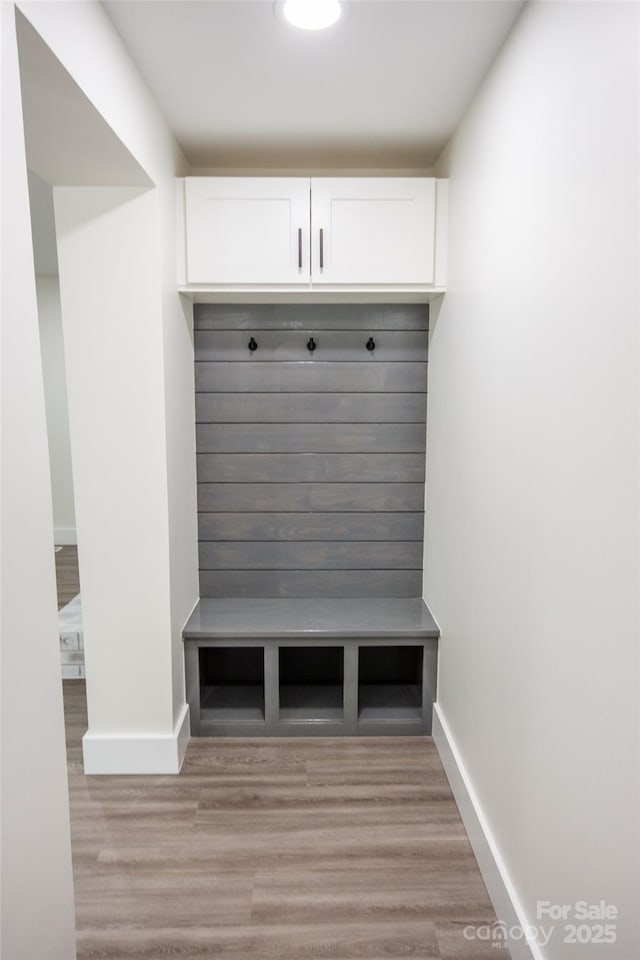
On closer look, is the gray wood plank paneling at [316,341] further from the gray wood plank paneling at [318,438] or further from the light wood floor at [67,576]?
the light wood floor at [67,576]

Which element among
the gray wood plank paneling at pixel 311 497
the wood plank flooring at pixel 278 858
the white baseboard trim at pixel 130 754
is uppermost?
the gray wood plank paneling at pixel 311 497

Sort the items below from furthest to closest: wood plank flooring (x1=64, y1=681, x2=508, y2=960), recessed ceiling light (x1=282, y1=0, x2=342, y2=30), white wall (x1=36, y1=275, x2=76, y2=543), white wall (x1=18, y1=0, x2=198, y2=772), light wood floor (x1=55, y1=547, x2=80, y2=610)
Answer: white wall (x1=36, y1=275, x2=76, y2=543) < light wood floor (x1=55, y1=547, x2=80, y2=610) < white wall (x1=18, y1=0, x2=198, y2=772) < wood plank flooring (x1=64, y1=681, x2=508, y2=960) < recessed ceiling light (x1=282, y1=0, x2=342, y2=30)

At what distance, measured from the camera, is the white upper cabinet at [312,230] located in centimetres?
248

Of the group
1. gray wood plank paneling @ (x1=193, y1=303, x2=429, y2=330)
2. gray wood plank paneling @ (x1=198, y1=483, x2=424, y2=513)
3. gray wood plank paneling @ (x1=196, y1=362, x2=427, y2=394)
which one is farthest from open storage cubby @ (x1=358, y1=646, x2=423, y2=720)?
gray wood plank paneling @ (x1=193, y1=303, x2=429, y2=330)

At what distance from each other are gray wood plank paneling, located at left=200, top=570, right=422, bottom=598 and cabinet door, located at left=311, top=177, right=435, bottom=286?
58.9 inches

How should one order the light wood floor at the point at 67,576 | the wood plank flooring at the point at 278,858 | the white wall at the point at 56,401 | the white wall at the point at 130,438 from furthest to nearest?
the white wall at the point at 56,401
the light wood floor at the point at 67,576
the white wall at the point at 130,438
the wood plank flooring at the point at 278,858

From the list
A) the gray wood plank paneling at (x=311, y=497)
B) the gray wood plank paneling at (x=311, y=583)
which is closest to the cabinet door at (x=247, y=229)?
the gray wood plank paneling at (x=311, y=497)

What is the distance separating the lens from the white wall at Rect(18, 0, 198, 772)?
2172 millimetres

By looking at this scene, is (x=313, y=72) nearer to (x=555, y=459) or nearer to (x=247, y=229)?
(x=247, y=229)

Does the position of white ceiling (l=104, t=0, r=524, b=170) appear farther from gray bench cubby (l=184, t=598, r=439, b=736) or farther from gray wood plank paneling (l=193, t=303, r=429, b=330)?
gray bench cubby (l=184, t=598, r=439, b=736)

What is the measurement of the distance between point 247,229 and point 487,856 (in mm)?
2539

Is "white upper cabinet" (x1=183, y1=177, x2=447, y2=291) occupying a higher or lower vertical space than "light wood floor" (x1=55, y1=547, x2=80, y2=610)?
higher

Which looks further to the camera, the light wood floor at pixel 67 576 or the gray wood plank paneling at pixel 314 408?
the light wood floor at pixel 67 576

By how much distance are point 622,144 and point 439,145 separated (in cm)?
165
